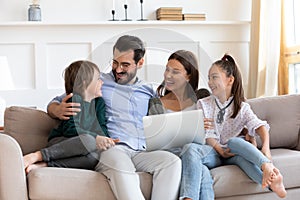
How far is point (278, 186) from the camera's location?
6.81 ft

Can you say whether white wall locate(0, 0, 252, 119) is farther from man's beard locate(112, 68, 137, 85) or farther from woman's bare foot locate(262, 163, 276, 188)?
woman's bare foot locate(262, 163, 276, 188)

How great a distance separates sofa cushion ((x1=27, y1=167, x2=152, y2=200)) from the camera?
1.95 metres

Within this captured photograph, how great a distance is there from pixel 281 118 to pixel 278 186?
0.66 metres

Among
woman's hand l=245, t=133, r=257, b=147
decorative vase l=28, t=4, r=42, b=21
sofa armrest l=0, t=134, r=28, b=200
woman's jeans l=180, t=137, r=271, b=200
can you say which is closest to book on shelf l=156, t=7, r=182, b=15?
decorative vase l=28, t=4, r=42, b=21

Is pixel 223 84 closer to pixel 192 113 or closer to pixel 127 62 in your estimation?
pixel 192 113

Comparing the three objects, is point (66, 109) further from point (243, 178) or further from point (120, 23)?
point (120, 23)

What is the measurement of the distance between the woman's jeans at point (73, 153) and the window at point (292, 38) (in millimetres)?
2198

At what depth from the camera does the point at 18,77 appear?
3.80 metres

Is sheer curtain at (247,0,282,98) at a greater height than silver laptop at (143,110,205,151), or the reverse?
sheer curtain at (247,0,282,98)

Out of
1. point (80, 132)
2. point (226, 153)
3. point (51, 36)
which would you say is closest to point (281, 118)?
point (226, 153)

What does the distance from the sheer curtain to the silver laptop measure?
176 centimetres

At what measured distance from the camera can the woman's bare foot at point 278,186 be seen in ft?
6.79

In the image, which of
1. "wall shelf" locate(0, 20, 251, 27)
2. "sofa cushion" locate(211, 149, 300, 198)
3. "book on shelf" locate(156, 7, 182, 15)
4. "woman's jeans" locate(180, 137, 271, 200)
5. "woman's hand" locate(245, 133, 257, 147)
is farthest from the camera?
"book on shelf" locate(156, 7, 182, 15)

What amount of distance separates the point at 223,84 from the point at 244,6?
189 centimetres
